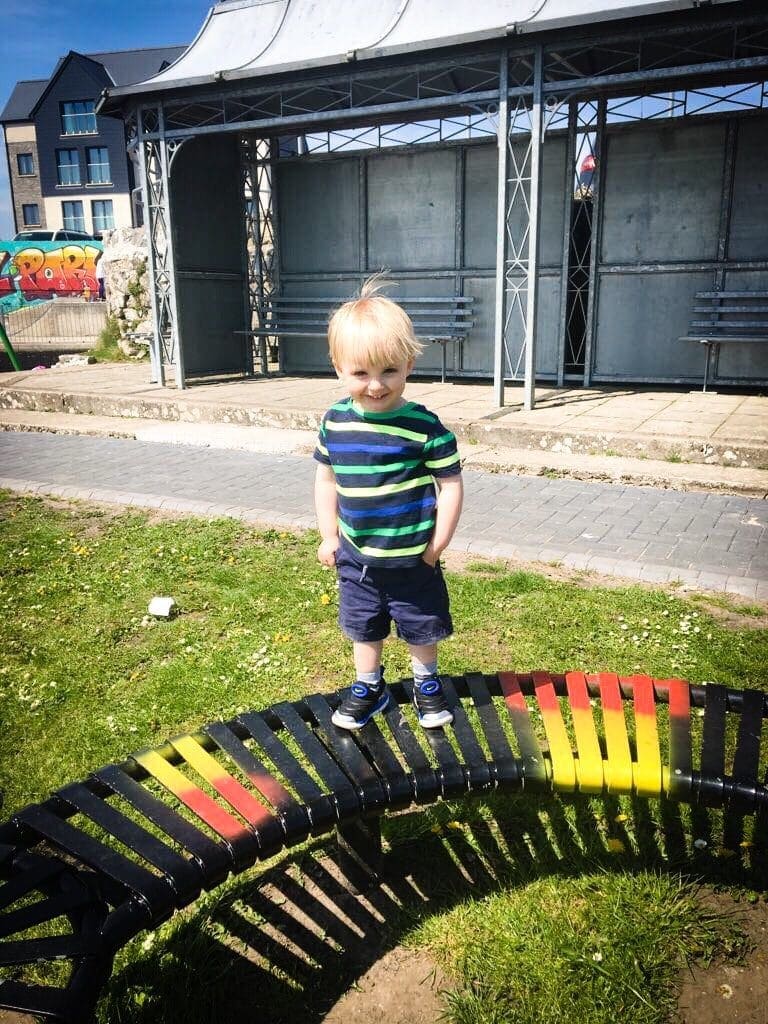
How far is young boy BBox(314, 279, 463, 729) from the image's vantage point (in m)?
2.47

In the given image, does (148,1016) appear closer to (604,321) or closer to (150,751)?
(150,751)

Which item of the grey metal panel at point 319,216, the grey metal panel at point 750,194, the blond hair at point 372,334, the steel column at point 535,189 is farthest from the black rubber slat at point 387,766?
the grey metal panel at point 319,216

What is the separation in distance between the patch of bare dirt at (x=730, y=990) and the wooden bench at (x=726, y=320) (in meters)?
9.38

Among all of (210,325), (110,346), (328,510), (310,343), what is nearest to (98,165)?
(110,346)

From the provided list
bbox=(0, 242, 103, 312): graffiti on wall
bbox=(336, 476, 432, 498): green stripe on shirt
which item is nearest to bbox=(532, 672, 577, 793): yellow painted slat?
bbox=(336, 476, 432, 498): green stripe on shirt

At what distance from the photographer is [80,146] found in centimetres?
4722

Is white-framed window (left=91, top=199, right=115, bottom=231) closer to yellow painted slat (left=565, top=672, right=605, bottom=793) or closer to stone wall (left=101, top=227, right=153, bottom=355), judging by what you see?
stone wall (left=101, top=227, right=153, bottom=355)

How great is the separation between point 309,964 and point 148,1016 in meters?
0.46

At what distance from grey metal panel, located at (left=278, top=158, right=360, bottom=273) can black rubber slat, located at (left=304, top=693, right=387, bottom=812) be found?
11.7 m

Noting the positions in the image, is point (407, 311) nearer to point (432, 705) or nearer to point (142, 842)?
point (432, 705)

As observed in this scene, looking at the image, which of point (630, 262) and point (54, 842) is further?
point (630, 262)

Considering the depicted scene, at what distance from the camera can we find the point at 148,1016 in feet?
6.90

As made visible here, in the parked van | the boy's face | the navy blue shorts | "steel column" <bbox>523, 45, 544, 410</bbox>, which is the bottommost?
the navy blue shorts

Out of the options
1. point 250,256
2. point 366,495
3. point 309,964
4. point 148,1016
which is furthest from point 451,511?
point 250,256
